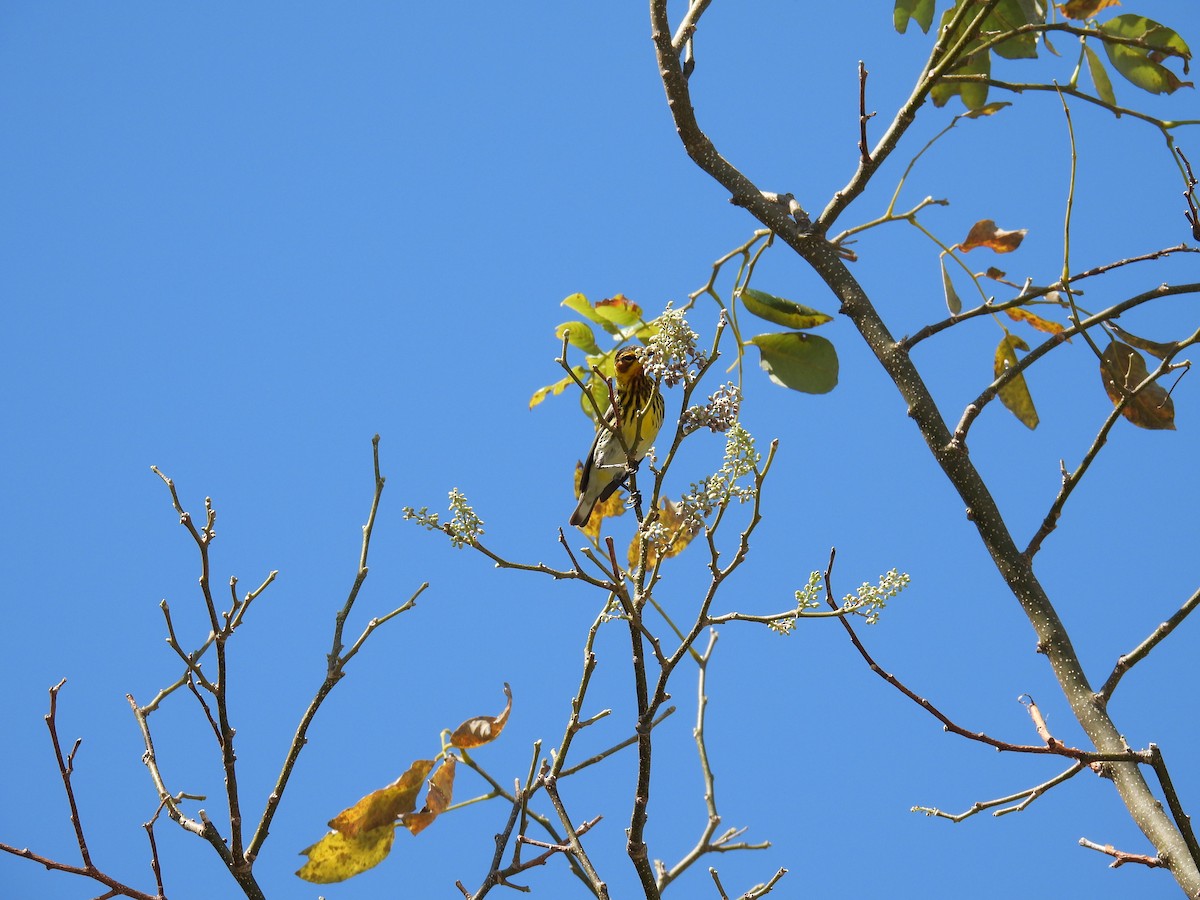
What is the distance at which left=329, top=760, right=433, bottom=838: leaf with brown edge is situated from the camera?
1.97 metres

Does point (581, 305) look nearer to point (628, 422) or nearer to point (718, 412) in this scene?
point (718, 412)

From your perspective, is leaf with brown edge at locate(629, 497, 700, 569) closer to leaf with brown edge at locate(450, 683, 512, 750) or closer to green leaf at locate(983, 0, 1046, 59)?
leaf with brown edge at locate(450, 683, 512, 750)

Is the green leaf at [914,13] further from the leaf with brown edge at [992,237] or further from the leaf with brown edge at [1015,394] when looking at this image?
the leaf with brown edge at [1015,394]

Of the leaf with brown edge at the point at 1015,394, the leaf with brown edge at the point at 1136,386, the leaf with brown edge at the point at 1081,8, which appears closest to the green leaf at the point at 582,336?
the leaf with brown edge at the point at 1015,394

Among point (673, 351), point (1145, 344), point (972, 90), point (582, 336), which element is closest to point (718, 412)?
point (673, 351)

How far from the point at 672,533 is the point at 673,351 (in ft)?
1.03

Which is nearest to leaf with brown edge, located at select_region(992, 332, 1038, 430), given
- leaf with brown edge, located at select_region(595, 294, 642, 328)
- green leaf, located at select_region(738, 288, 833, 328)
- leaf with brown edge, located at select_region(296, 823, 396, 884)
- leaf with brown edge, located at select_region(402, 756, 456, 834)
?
green leaf, located at select_region(738, 288, 833, 328)

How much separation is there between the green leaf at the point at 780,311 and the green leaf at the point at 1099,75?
748 millimetres

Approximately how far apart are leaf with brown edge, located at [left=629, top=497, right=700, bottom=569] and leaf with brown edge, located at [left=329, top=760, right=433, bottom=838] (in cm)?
56

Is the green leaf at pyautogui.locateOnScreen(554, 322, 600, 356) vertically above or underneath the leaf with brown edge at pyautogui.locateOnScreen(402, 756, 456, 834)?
above

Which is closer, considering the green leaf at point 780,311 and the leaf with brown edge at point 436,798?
the leaf with brown edge at point 436,798

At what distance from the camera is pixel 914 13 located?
8.16ft

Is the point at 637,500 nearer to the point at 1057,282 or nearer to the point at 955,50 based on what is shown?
the point at 1057,282

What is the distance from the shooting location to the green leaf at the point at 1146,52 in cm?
219
